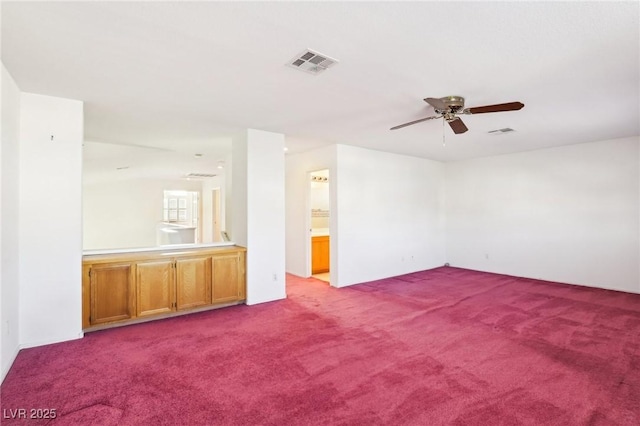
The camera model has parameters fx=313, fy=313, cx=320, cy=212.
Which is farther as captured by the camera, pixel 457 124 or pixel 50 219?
pixel 457 124

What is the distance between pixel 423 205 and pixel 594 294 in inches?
128

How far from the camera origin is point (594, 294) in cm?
496

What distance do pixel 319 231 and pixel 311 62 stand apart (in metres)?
4.89

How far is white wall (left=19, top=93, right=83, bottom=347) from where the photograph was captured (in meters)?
3.01

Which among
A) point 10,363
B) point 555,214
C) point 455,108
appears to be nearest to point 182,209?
point 10,363

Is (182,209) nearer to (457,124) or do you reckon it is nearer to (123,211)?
(123,211)

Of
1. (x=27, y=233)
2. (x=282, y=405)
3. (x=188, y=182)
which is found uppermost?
(x=188, y=182)

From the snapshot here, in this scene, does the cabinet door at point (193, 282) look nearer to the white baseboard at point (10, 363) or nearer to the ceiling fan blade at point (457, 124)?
the white baseboard at point (10, 363)

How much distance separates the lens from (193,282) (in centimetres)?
404

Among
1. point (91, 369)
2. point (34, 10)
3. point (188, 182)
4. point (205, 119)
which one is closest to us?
point (34, 10)

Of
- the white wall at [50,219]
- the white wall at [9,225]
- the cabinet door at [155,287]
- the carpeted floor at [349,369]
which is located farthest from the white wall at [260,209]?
the white wall at [9,225]

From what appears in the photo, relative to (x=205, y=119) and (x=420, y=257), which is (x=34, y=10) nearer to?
(x=205, y=119)

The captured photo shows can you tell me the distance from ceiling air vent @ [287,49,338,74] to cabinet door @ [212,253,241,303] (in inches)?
108

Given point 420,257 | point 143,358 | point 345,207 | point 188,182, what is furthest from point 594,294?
point 188,182
